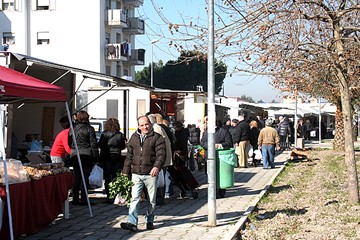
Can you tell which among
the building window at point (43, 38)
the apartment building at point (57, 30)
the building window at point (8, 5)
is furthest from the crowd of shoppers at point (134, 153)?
the building window at point (8, 5)

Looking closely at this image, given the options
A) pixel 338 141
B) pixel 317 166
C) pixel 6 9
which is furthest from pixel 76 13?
pixel 317 166

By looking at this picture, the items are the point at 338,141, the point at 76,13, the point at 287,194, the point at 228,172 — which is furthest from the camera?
the point at 76,13

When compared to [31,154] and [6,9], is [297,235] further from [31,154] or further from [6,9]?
[6,9]

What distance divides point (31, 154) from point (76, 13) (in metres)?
32.7

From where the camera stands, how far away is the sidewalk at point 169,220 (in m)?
9.47

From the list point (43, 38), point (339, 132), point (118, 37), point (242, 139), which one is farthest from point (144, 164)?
point (118, 37)

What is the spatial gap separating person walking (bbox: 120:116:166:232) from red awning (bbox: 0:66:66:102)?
144 cm

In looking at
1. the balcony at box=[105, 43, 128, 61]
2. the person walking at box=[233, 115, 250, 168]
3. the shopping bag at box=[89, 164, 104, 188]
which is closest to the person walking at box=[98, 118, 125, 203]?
the shopping bag at box=[89, 164, 104, 188]

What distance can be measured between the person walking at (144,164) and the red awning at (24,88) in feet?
4.72

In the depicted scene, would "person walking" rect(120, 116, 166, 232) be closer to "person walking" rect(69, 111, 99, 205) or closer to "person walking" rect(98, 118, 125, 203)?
"person walking" rect(69, 111, 99, 205)

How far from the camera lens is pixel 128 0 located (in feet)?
174

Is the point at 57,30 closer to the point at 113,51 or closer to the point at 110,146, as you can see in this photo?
the point at 113,51

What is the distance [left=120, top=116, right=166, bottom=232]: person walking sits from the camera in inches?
374

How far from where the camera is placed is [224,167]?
43.1ft
